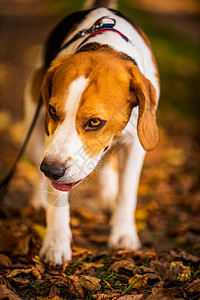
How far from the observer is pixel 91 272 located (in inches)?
113

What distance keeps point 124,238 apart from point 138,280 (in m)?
0.84

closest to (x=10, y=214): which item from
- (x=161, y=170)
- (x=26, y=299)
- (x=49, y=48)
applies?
(x=26, y=299)

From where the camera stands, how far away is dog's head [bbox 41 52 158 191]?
249 cm

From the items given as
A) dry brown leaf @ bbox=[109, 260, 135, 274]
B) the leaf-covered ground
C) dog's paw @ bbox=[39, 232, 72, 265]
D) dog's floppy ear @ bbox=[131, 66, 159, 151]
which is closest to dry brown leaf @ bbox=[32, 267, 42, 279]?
the leaf-covered ground

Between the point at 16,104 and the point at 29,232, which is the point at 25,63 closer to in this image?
the point at 16,104

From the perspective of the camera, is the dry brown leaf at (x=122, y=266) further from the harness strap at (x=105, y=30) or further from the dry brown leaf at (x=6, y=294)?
the harness strap at (x=105, y=30)

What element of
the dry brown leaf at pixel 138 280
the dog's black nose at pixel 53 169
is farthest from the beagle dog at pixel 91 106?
the dry brown leaf at pixel 138 280

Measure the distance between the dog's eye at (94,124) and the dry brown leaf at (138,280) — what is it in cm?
108

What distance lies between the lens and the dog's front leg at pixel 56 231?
303cm

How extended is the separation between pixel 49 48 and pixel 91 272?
214 centimetres

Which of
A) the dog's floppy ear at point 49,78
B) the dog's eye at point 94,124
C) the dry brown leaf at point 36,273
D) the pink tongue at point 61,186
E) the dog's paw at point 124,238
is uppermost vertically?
the dog's floppy ear at point 49,78

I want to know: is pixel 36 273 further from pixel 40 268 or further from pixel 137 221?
pixel 137 221

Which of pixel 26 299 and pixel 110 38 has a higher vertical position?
pixel 110 38

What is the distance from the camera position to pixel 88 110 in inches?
98.3
